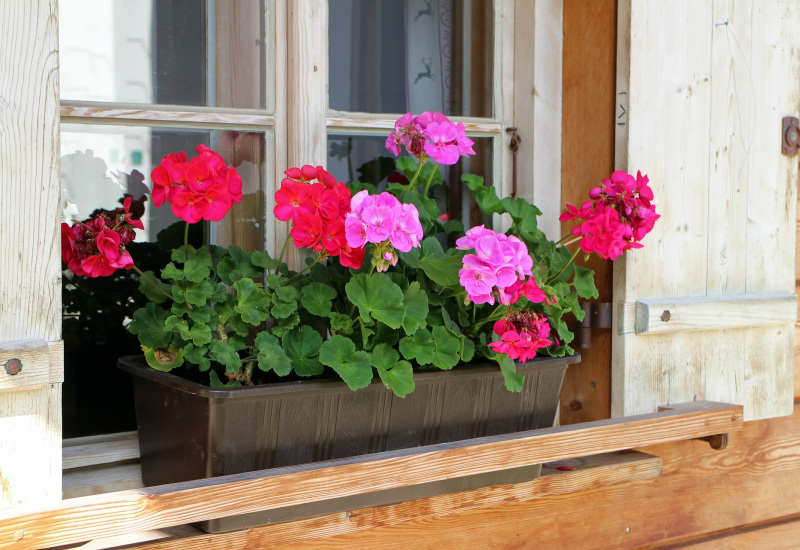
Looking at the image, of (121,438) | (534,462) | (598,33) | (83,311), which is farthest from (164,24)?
(534,462)

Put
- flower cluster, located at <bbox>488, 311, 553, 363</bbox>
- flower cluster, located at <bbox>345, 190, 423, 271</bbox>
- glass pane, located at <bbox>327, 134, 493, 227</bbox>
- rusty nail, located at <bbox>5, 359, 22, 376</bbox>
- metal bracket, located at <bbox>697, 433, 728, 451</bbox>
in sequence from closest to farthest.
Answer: rusty nail, located at <bbox>5, 359, 22, 376</bbox>, flower cluster, located at <bbox>345, 190, 423, 271</bbox>, flower cluster, located at <bbox>488, 311, 553, 363</bbox>, glass pane, located at <bbox>327, 134, 493, 227</bbox>, metal bracket, located at <bbox>697, 433, 728, 451</bbox>

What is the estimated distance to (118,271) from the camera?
4.29 ft

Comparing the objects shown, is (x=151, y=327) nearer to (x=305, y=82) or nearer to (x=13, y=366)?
(x=13, y=366)

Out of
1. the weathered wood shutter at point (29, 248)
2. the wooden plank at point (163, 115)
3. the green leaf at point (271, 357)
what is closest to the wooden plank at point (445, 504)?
the weathered wood shutter at point (29, 248)

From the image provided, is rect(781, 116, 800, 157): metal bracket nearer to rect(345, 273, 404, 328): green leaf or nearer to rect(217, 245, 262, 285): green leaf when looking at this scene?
rect(345, 273, 404, 328): green leaf

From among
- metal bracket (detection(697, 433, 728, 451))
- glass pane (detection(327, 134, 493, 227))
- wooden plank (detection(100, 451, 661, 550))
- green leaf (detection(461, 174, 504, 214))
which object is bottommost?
wooden plank (detection(100, 451, 661, 550))

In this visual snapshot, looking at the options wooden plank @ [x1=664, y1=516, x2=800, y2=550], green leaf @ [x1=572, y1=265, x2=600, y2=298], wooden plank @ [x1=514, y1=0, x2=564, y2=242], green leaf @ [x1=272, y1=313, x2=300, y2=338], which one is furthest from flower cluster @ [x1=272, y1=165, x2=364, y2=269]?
wooden plank @ [x1=664, y1=516, x2=800, y2=550]

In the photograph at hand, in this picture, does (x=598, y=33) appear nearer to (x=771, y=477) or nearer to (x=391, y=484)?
(x=391, y=484)

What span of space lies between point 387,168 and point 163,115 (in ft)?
1.38

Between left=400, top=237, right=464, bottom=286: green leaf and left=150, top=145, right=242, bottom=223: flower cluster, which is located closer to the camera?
left=150, top=145, right=242, bottom=223: flower cluster

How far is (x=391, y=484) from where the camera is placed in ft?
3.86

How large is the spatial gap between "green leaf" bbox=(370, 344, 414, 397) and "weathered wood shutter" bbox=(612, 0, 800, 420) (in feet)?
1.76

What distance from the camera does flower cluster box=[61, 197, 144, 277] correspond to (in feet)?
3.58

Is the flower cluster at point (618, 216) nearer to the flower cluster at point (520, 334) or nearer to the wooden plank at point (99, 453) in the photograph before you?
the flower cluster at point (520, 334)
